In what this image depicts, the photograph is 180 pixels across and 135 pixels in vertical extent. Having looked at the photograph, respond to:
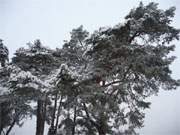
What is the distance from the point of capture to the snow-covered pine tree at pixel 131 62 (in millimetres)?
16328

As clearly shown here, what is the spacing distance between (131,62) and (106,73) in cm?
173

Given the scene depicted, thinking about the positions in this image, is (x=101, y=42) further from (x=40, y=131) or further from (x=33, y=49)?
(x=40, y=131)

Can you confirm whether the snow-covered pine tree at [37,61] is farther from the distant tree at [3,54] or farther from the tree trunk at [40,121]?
the distant tree at [3,54]

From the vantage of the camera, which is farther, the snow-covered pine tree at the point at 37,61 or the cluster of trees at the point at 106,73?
the snow-covered pine tree at the point at 37,61

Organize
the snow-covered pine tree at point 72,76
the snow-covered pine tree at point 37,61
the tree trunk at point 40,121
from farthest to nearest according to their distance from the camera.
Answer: the tree trunk at point 40,121 → the snow-covered pine tree at point 37,61 → the snow-covered pine tree at point 72,76

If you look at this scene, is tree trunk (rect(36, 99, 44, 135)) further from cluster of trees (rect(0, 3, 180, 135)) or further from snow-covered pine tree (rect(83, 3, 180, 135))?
snow-covered pine tree (rect(83, 3, 180, 135))

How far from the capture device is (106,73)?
16.8 meters

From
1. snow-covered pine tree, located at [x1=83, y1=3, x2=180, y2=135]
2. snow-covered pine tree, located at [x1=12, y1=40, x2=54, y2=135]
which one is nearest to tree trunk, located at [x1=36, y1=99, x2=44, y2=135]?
snow-covered pine tree, located at [x1=12, y1=40, x2=54, y2=135]

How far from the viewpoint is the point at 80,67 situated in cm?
1836

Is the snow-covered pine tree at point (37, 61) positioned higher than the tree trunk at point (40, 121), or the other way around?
the snow-covered pine tree at point (37, 61)

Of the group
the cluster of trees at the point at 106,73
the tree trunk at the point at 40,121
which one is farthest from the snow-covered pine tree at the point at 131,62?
the tree trunk at the point at 40,121

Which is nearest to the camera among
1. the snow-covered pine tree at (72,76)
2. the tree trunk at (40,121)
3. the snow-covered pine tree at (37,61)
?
the snow-covered pine tree at (72,76)

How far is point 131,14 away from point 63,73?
6.01 meters

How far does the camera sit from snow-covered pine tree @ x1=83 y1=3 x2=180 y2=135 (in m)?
16.3
